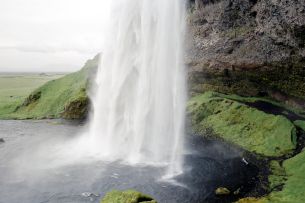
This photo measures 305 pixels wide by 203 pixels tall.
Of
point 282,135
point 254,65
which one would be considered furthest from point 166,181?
point 254,65

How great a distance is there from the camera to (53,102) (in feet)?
245

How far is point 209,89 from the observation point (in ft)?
202

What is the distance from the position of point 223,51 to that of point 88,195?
3829 centimetres

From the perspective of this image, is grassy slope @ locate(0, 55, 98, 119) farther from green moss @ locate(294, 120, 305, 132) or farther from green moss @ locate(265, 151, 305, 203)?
green moss @ locate(265, 151, 305, 203)

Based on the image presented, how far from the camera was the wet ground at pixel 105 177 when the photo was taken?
27.3m

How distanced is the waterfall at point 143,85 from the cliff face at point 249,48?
14.3 metres

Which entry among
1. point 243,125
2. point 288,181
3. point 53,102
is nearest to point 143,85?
point 243,125

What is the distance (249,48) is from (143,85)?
20.6 metres

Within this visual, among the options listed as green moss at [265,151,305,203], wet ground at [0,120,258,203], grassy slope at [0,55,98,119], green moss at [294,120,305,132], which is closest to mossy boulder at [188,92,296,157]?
green moss at [294,120,305,132]

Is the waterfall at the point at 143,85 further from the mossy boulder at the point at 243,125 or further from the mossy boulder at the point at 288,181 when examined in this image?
the mossy boulder at the point at 288,181

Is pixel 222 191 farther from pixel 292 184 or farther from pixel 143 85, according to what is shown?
pixel 143 85

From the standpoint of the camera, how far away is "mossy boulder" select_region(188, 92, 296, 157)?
3981 cm

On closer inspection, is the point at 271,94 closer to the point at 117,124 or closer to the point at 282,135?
the point at 282,135

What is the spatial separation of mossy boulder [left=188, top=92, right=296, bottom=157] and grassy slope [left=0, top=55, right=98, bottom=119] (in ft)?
84.0
